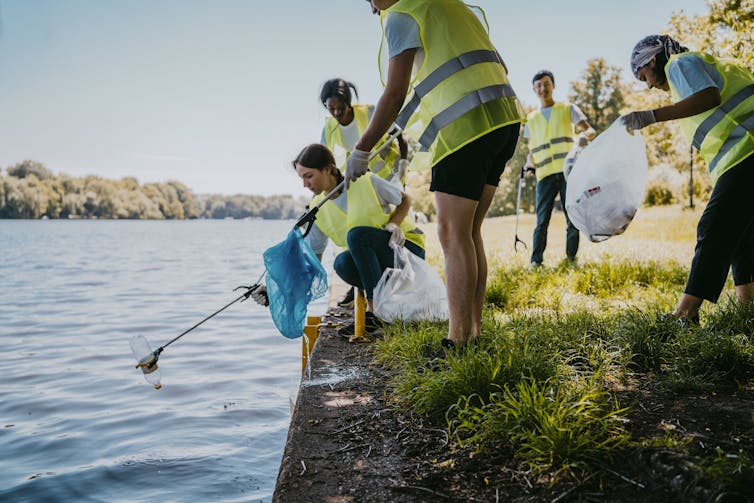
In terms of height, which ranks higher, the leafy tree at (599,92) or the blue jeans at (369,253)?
the leafy tree at (599,92)

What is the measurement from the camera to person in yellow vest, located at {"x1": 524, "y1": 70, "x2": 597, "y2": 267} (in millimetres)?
7051

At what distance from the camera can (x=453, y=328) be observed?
9.95ft

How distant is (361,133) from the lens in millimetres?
5262

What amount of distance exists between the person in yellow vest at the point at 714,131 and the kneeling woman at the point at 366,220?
1.62 meters

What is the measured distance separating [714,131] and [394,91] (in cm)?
189

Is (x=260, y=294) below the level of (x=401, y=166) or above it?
below

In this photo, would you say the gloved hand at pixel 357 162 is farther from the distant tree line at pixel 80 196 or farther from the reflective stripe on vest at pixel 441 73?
the distant tree line at pixel 80 196

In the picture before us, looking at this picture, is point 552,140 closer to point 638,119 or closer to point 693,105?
point 638,119

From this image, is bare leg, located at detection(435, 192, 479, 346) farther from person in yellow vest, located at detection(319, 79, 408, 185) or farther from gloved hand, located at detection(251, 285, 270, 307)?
person in yellow vest, located at detection(319, 79, 408, 185)

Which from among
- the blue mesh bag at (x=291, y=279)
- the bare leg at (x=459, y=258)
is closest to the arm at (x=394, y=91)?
the bare leg at (x=459, y=258)

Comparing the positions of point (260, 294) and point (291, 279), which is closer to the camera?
point (291, 279)

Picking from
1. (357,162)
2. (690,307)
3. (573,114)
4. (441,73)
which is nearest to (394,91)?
(441,73)

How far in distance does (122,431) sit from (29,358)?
2.96m

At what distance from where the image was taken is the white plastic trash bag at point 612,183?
12.1 ft
